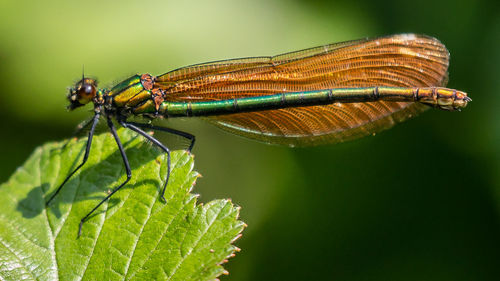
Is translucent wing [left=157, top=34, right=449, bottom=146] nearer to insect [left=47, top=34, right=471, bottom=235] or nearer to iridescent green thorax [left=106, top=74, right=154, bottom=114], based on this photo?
insect [left=47, top=34, right=471, bottom=235]

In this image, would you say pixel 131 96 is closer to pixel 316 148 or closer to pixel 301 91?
pixel 301 91

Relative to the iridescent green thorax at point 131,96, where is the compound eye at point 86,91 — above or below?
above

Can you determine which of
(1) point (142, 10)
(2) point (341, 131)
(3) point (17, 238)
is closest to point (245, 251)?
(2) point (341, 131)

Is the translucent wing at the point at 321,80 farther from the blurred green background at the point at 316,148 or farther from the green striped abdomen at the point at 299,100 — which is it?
the blurred green background at the point at 316,148

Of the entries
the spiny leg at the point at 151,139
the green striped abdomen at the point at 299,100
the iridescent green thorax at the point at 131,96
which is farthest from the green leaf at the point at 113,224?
the green striped abdomen at the point at 299,100

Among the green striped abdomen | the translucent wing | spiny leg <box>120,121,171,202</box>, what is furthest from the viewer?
the translucent wing

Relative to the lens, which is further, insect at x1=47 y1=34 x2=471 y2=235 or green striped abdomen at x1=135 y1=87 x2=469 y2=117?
insect at x1=47 y1=34 x2=471 y2=235

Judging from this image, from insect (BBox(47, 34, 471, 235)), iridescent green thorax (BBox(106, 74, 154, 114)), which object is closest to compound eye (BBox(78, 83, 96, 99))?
insect (BBox(47, 34, 471, 235))
